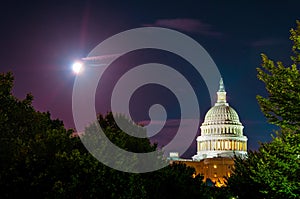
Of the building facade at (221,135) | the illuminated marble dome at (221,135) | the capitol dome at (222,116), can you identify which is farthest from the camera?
the capitol dome at (222,116)

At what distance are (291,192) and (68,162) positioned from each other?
9.23 metres

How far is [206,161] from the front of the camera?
149 metres

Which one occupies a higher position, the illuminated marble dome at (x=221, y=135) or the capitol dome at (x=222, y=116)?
the capitol dome at (x=222, y=116)

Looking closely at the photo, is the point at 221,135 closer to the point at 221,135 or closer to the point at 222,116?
the point at 221,135

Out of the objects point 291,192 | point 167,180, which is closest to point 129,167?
point 291,192

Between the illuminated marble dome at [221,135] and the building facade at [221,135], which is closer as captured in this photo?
the building facade at [221,135]

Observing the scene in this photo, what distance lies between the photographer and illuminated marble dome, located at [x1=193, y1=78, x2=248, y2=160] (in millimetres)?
163875

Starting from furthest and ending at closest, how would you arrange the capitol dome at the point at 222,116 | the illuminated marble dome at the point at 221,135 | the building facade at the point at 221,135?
1. the capitol dome at the point at 222,116
2. the illuminated marble dome at the point at 221,135
3. the building facade at the point at 221,135

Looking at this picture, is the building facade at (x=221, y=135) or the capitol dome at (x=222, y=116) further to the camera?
the capitol dome at (x=222, y=116)

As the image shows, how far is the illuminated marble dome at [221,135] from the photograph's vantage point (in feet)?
538

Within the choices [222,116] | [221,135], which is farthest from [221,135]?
[222,116]

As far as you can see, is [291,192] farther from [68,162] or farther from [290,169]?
[68,162]

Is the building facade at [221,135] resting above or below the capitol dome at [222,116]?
below

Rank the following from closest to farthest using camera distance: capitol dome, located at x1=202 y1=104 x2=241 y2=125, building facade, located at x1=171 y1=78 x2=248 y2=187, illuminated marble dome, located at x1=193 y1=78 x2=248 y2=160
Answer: building facade, located at x1=171 y1=78 x2=248 y2=187 → illuminated marble dome, located at x1=193 y1=78 x2=248 y2=160 → capitol dome, located at x1=202 y1=104 x2=241 y2=125
